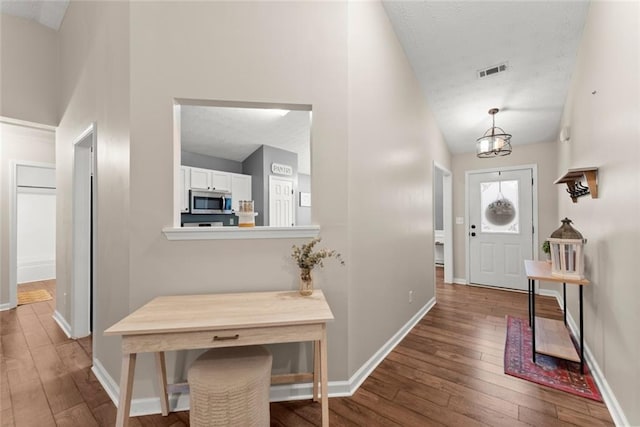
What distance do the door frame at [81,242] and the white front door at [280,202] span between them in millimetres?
2519

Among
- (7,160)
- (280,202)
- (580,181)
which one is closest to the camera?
(580,181)

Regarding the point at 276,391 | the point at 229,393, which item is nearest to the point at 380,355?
the point at 276,391

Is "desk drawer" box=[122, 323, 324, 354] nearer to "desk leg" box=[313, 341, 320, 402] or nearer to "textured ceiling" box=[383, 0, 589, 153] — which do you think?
"desk leg" box=[313, 341, 320, 402]

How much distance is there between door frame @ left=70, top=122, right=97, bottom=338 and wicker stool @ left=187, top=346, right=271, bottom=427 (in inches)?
81.4

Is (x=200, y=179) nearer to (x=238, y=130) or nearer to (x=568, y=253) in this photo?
(x=238, y=130)

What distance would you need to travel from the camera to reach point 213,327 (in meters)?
1.21

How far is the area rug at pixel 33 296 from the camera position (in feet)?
12.5

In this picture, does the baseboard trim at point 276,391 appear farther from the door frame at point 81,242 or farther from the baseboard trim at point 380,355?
the door frame at point 81,242

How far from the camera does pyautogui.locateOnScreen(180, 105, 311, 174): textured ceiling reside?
11.4 ft

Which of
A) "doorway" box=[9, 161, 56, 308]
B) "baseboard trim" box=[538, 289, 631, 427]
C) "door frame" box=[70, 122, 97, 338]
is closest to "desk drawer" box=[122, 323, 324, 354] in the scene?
"baseboard trim" box=[538, 289, 631, 427]

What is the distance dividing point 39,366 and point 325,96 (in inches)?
126

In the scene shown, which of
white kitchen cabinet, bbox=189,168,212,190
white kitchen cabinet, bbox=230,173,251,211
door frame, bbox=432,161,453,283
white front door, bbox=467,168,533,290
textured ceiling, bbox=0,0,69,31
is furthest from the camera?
door frame, bbox=432,161,453,283

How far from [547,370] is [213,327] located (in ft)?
8.29

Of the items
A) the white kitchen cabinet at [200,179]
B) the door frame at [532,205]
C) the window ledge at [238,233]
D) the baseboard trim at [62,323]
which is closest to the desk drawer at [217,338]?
the window ledge at [238,233]
